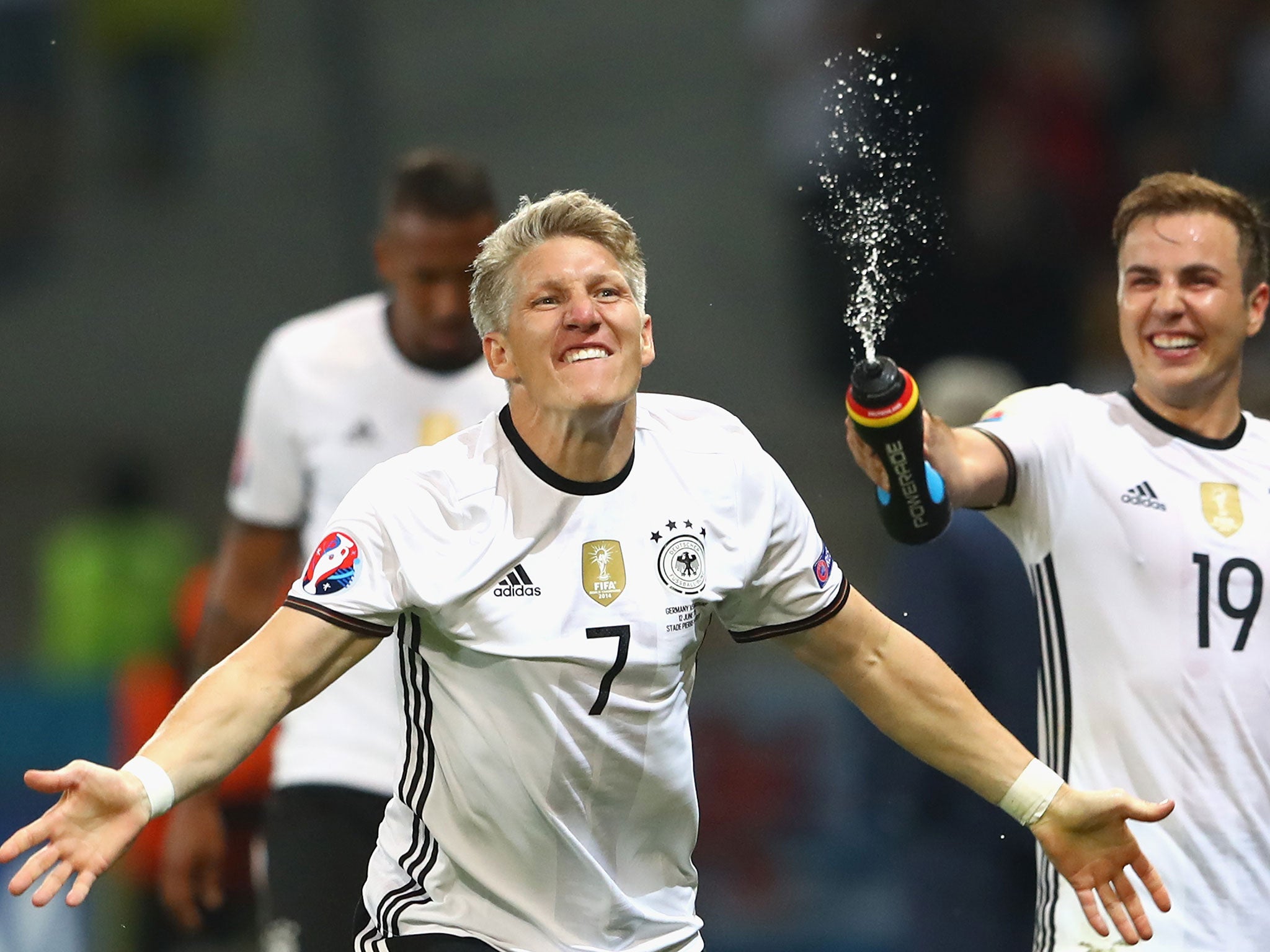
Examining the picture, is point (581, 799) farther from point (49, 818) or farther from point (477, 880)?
point (49, 818)

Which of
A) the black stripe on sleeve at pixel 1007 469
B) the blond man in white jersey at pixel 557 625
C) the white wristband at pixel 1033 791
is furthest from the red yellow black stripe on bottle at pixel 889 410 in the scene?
the white wristband at pixel 1033 791

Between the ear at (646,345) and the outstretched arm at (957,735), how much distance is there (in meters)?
0.63

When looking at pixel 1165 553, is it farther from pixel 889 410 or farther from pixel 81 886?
pixel 81 886

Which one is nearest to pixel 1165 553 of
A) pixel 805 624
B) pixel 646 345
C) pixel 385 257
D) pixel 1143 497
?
pixel 1143 497

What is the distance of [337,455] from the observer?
5129 mm

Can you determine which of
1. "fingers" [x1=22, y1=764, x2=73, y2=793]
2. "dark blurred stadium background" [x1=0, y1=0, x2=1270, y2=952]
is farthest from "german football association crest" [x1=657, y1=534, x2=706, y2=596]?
"dark blurred stadium background" [x1=0, y1=0, x2=1270, y2=952]

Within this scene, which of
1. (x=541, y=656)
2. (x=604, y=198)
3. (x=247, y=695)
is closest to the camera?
(x=247, y=695)

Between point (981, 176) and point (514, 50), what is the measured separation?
2.96 meters

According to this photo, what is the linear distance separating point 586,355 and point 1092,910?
1473 mm

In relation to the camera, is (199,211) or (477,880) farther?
(199,211)

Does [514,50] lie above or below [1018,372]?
above

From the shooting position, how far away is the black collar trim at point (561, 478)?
3535mm

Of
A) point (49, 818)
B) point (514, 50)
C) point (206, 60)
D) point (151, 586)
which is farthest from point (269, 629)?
point (206, 60)

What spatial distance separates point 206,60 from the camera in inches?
452
